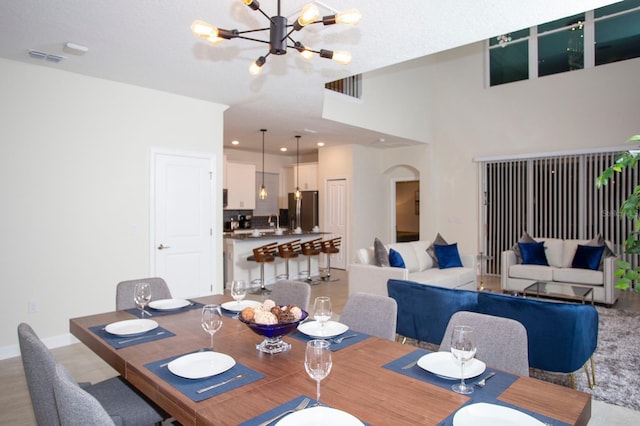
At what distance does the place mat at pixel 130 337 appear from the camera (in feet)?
6.18

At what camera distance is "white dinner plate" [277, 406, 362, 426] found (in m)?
1.14

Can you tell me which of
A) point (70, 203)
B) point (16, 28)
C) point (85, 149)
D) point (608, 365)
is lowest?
point (608, 365)

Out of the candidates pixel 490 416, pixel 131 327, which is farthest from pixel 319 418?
pixel 131 327

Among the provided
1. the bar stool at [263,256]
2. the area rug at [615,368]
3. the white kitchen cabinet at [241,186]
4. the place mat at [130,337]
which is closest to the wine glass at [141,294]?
the place mat at [130,337]

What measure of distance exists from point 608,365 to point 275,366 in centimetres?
338

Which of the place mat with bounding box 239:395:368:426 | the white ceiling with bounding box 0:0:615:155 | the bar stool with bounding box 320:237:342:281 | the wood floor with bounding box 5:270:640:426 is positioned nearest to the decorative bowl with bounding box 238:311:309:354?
the place mat with bounding box 239:395:368:426

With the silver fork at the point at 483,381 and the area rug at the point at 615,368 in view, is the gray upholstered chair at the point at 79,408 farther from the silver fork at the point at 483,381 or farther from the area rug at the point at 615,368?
the area rug at the point at 615,368

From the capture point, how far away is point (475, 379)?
1479 mm

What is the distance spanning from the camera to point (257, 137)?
782cm

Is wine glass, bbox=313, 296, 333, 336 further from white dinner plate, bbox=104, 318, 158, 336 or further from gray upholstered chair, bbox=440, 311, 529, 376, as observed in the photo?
white dinner plate, bbox=104, 318, 158, 336

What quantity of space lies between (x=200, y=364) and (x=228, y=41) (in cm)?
285

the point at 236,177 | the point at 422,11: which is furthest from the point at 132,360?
the point at 236,177

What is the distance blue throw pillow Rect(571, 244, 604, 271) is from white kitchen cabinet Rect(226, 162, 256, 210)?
6394 millimetres

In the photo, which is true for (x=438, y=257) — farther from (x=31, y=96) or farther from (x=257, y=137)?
(x=31, y=96)
